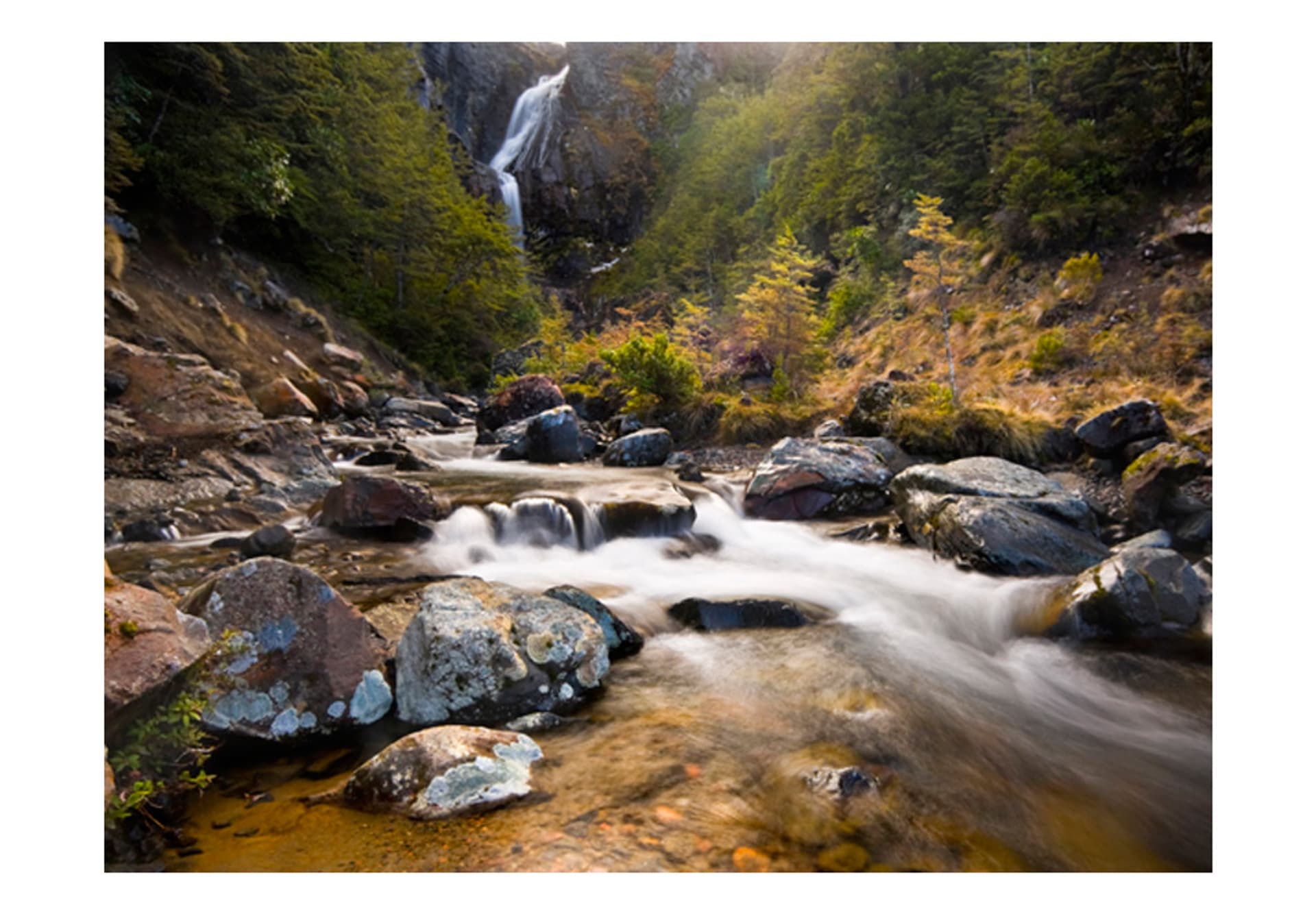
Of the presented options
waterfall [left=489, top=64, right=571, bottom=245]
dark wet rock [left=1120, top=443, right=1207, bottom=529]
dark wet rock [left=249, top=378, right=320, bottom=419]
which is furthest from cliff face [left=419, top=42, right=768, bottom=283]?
dark wet rock [left=1120, top=443, right=1207, bottom=529]

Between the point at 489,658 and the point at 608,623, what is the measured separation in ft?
3.92

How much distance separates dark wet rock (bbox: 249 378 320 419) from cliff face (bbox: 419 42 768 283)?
33.5m

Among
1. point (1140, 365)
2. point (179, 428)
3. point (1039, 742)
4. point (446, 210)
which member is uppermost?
point (446, 210)

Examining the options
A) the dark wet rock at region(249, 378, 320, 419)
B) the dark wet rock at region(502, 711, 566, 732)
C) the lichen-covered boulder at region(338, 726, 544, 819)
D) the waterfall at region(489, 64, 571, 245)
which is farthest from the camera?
the waterfall at region(489, 64, 571, 245)

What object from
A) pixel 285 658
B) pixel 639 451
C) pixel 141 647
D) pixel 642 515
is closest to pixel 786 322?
pixel 639 451

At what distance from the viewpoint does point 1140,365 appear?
31.2 feet

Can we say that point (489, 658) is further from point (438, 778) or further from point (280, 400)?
point (280, 400)

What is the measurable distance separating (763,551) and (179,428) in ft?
23.2

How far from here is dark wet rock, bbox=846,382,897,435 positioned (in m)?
10.0

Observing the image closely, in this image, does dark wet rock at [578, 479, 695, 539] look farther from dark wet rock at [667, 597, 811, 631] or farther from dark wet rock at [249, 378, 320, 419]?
dark wet rock at [249, 378, 320, 419]
